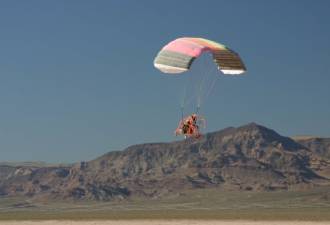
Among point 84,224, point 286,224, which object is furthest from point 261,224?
point 84,224

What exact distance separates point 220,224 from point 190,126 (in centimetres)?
4962

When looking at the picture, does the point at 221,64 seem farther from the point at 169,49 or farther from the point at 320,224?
the point at 320,224

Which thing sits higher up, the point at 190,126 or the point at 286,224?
the point at 190,126

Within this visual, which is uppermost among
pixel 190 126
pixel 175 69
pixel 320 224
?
pixel 175 69

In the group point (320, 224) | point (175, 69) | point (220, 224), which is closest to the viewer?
point (175, 69)

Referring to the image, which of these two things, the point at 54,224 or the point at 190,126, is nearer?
the point at 190,126

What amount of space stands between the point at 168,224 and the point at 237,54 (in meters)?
45.8

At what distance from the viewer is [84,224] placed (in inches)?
3915

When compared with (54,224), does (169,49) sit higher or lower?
higher

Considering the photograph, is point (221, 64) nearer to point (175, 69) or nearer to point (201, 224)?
point (175, 69)

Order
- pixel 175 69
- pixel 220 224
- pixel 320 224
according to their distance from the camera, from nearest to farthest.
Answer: pixel 175 69 → pixel 320 224 → pixel 220 224

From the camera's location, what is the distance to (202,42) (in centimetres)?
5359

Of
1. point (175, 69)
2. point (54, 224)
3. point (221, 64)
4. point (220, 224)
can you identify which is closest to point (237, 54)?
point (221, 64)

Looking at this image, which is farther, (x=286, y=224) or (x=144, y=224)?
(x=144, y=224)
